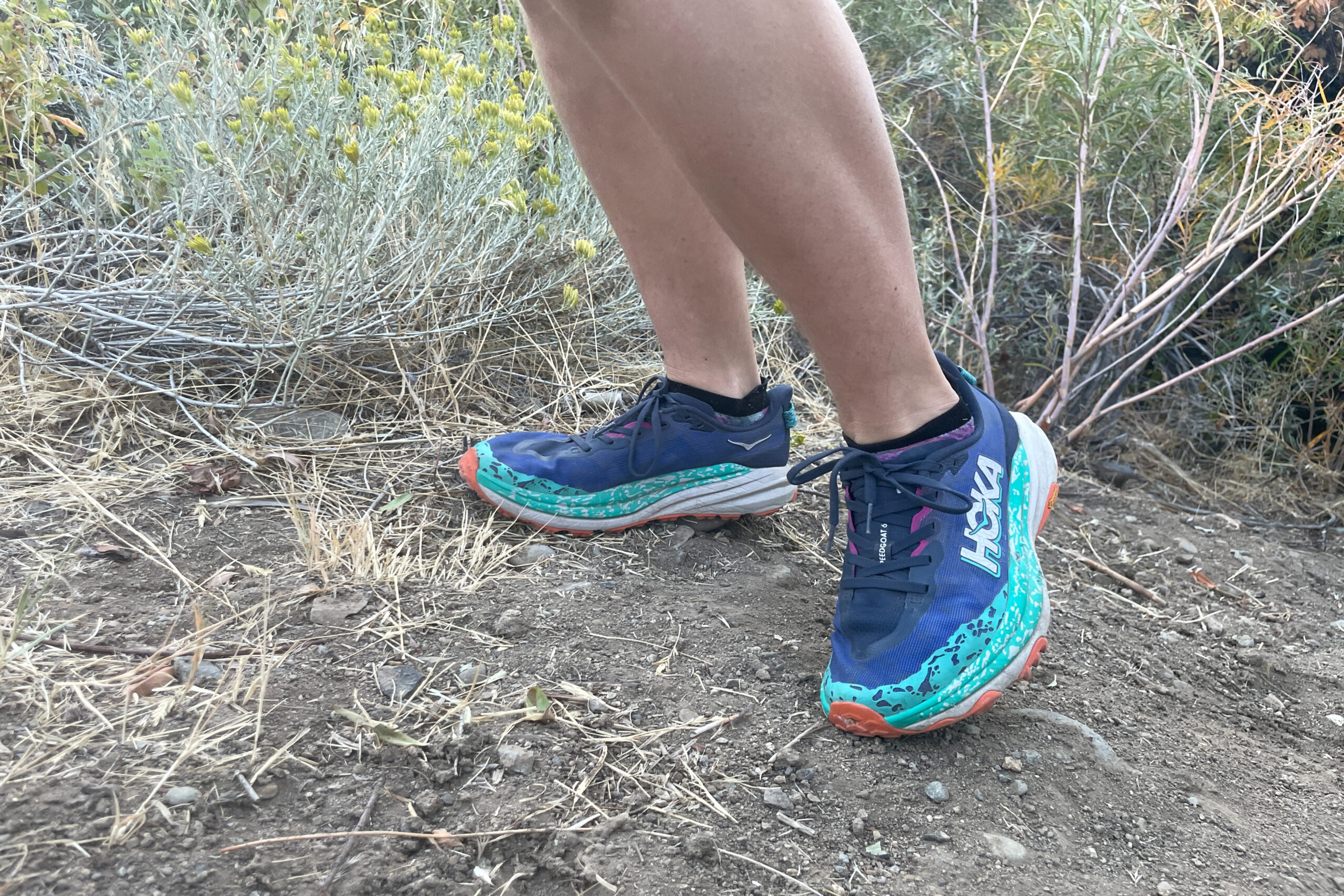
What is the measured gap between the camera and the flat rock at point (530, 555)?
1.46m

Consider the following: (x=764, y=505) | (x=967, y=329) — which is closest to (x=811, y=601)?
(x=764, y=505)

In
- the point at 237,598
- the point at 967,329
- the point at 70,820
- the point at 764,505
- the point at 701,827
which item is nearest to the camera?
the point at 70,820

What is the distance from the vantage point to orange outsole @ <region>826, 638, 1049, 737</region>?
3.51 feet

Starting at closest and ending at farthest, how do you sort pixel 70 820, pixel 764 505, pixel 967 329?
pixel 70 820
pixel 764 505
pixel 967 329

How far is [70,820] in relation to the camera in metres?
0.83

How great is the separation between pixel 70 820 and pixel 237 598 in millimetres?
455

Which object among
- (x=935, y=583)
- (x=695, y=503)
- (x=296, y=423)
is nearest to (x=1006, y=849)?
(x=935, y=583)

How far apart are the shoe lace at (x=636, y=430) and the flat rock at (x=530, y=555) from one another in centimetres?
19

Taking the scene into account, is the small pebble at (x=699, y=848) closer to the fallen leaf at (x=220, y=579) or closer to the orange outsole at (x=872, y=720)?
the orange outsole at (x=872, y=720)

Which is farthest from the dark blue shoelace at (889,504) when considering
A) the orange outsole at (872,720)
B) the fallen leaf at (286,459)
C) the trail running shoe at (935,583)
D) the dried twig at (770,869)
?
the fallen leaf at (286,459)

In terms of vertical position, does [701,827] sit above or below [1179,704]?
above

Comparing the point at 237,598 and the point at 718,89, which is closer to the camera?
the point at 718,89

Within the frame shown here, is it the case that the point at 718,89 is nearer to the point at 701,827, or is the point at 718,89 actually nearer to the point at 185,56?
the point at 701,827

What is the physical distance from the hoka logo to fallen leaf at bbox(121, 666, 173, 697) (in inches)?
40.0
